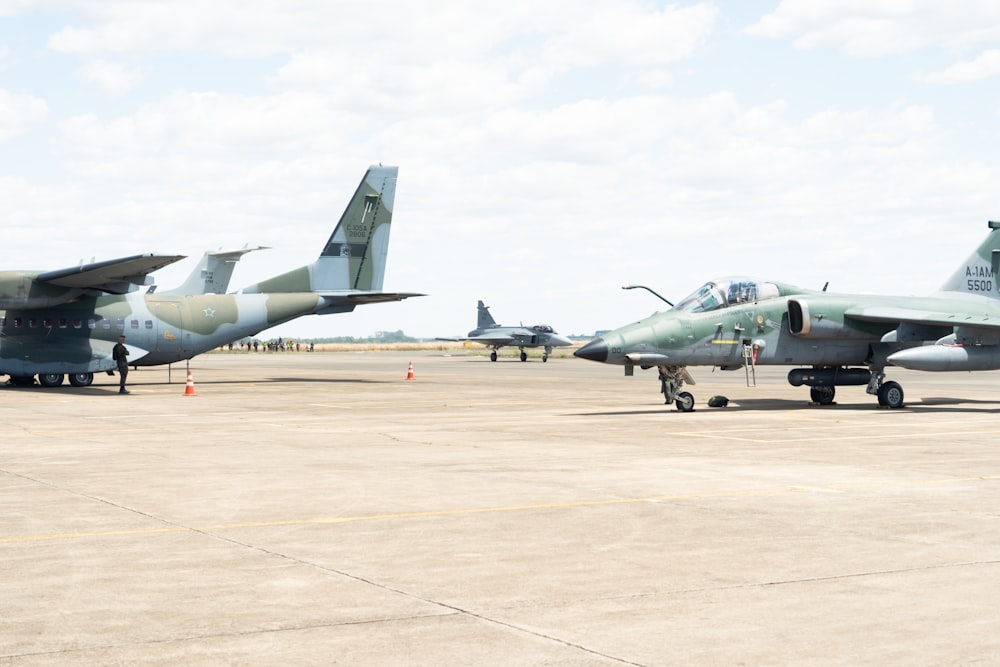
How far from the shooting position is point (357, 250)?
132 ft

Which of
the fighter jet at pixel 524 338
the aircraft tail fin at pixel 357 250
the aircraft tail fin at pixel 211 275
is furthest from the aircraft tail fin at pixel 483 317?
the aircraft tail fin at pixel 357 250

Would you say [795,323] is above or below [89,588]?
above

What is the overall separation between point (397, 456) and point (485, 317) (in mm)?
76083

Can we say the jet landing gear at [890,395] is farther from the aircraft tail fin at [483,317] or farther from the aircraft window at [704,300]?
the aircraft tail fin at [483,317]

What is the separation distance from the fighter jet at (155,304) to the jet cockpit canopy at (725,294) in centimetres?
1601

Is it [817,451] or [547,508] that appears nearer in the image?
[547,508]

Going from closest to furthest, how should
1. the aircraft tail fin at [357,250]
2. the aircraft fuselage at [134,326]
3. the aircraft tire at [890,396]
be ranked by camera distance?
the aircraft tire at [890,396], the aircraft fuselage at [134,326], the aircraft tail fin at [357,250]

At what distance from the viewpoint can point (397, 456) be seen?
1529 centimetres

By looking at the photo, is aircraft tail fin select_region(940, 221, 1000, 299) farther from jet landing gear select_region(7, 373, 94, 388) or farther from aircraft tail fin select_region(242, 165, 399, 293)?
jet landing gear select_region(7, 373, 94, 388)

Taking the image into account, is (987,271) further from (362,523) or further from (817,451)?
(362,523)

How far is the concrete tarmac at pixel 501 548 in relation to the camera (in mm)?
5840

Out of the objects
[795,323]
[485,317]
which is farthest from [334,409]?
[485,317]

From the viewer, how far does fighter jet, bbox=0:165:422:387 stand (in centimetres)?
3434

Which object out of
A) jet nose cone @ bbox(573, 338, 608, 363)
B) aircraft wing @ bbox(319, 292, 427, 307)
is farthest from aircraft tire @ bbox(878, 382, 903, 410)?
aircraft wing @ bbox(319, 292, 427, 307)
